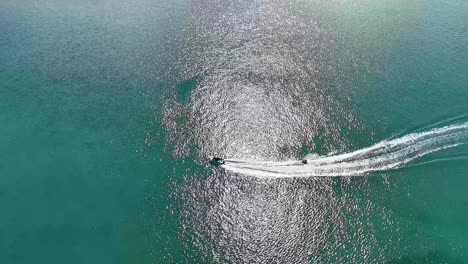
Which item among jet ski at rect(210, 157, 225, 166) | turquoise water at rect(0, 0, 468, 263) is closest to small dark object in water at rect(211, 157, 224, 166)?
jet ski at rect(210, 157, 225, 166)

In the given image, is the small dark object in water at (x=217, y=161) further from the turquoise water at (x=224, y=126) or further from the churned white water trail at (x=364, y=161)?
the turquoise water at (x=224, y=126)

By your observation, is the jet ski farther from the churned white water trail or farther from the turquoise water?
the turquoise water

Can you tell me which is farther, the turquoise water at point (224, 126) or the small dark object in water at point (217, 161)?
the small dark object in water at point (217, 161)

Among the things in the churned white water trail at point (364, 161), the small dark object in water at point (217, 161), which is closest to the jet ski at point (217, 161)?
the small dark object in water at point (217, 161)

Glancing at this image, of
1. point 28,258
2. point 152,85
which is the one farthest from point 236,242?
point 152,85

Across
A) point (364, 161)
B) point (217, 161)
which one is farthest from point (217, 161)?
point (364, 161)

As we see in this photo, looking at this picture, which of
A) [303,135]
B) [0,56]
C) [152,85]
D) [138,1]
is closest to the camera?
[303,135]

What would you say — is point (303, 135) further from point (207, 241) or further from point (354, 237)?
point (207, 241)
